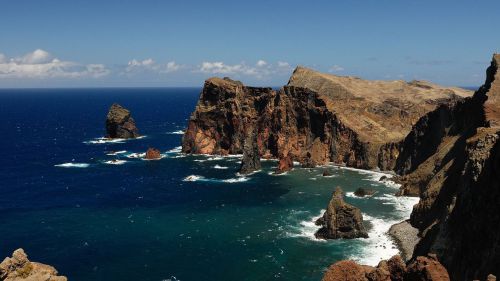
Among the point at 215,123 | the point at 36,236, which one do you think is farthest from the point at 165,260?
the point at 215,123

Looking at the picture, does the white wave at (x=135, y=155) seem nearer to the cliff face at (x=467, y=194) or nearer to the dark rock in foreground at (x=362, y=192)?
the dark rock in foreground at (x=362, y=192)

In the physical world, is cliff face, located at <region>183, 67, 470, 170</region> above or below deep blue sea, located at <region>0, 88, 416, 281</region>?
above

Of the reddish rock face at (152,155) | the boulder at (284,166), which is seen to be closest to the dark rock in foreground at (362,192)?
the boulder at (284,166)

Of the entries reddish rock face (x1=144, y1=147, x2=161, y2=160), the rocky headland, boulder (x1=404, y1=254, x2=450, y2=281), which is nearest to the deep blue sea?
the rocky headland

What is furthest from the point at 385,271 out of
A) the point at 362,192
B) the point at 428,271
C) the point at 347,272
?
the point at 362,192

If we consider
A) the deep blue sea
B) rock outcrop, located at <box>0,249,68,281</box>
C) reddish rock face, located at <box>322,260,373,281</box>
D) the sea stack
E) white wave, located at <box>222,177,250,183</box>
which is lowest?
the deep blue sea

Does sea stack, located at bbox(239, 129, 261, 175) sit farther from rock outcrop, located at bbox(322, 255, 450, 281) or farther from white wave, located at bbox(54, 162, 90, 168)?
rock outcrop, located at bbox(322, 255, 450, 281)

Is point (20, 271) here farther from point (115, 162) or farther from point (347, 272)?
point (115, 162)
